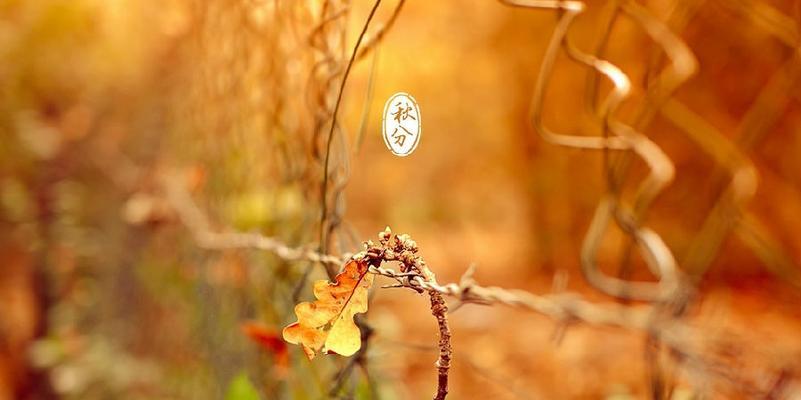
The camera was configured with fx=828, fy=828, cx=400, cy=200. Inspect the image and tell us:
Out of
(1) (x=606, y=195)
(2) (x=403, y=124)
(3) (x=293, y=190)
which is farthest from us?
(3) (x=293, y=190)

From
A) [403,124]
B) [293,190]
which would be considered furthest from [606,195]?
[293,190]

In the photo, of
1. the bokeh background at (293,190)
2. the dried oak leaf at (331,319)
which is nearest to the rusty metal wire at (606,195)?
the dried oak leaf at (331,319)

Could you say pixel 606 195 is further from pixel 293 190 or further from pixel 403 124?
pixel 293 190

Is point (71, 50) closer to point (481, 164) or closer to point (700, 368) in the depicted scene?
point (481, 164)

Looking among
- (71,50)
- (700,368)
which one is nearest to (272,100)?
(700,368)

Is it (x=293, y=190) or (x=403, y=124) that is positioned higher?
(x=403, y=124)

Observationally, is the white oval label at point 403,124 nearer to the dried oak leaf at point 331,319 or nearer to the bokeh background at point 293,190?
the dried oak leaf at point 331,319

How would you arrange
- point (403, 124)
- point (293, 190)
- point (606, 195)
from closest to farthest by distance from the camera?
point (403, 124) < point (606, 195) < point (293, 190)

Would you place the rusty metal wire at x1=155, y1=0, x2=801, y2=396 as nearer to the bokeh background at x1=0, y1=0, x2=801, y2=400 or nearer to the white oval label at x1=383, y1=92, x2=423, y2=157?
the white oval label at x1=383, y1=92, x2=423, y2=157
